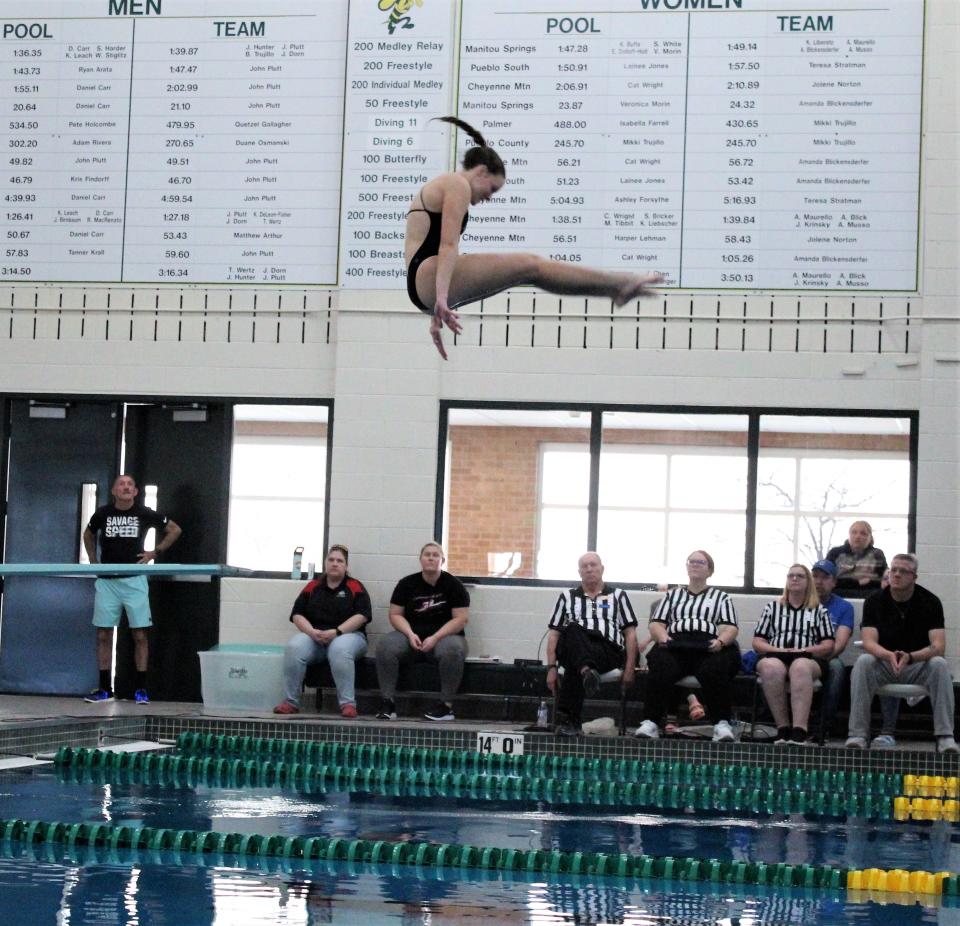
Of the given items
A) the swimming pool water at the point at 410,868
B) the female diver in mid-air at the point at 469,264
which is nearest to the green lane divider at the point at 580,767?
the swimming pool water at the point at 410,868

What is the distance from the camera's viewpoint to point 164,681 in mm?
11438

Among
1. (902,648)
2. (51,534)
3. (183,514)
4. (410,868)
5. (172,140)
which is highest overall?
(172,140)

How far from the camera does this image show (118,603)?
10977mm

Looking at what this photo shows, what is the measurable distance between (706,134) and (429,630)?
13.0 feet

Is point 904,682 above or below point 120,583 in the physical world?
below

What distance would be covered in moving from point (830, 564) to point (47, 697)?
5.63 meters

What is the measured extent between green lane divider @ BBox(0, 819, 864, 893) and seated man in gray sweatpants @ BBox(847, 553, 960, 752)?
368cm

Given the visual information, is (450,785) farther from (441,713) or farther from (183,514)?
(183,514)

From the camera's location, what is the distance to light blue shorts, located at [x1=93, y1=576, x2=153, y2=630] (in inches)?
431

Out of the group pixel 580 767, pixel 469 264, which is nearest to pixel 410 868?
pixel 469 264

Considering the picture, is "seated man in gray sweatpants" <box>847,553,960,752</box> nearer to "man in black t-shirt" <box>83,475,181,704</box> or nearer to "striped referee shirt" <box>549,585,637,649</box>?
"striped referee shirt" <box>549,585,637,649</box>

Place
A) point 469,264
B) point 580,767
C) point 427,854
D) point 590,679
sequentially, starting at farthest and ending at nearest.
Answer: point 590,679, point 580,767, point 469,264, point 427,854

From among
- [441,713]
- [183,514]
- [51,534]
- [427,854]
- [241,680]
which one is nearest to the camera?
[427,854]

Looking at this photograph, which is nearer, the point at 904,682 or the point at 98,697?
the point at 904,682
